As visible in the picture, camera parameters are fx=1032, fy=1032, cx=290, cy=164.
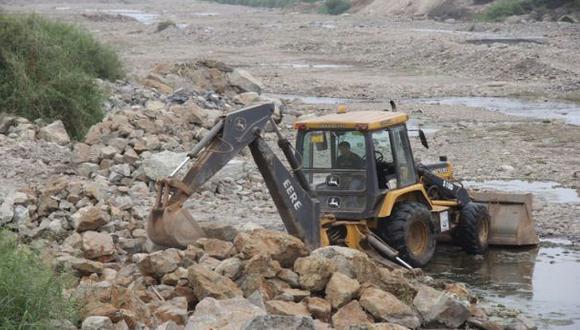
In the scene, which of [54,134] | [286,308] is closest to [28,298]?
[286,308]

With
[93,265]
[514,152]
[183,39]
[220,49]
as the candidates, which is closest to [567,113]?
[514,152]

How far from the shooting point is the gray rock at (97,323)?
753cm

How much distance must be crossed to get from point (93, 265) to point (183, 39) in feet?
163

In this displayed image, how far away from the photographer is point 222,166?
10203 mm

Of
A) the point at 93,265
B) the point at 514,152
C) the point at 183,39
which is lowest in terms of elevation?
the point at 183,39

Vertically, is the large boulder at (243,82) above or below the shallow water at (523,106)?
above

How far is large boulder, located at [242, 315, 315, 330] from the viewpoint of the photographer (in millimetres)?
7059

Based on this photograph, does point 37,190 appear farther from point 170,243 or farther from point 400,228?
point 400,228

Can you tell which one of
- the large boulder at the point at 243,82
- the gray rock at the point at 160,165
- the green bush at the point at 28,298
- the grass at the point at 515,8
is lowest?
the grass at the point at 515,8

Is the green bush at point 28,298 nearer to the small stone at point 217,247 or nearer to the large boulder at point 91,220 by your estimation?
the small stone at point 217,247

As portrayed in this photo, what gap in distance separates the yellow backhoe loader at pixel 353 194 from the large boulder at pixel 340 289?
160 centimetres

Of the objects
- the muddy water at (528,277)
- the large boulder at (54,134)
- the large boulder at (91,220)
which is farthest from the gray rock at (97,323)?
the large boulder at (54,134)

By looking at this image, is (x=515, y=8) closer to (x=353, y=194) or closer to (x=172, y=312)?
(x=353, y=194)

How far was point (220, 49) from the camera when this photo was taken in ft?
175
